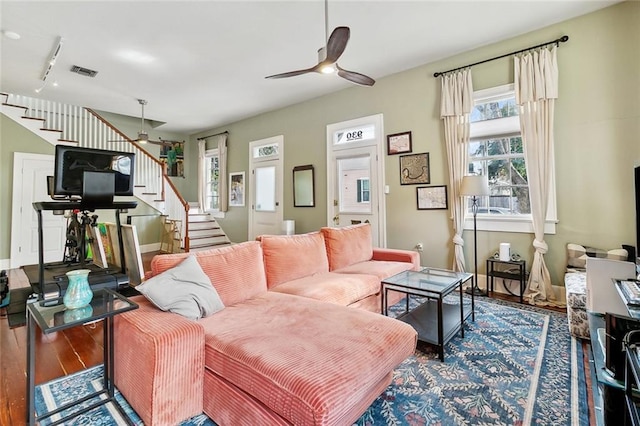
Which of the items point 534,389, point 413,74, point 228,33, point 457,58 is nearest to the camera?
point 534,389

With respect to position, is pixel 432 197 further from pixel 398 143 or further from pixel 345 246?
pixel 345 246

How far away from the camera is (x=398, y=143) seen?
4.69 m

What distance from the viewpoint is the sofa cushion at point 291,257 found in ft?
9.14

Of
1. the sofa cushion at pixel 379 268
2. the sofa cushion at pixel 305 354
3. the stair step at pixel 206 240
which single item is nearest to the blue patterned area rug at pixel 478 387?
the sofa cushion at pixel 305 354

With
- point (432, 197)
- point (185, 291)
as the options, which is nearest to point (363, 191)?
point (432, 197)

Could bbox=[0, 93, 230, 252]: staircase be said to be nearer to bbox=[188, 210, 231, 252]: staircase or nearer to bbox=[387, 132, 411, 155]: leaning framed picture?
bbox=[188, 210, 231, 252]: staircase

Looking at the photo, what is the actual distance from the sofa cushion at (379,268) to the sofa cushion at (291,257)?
29 centimetres

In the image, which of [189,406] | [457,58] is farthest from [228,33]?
[189,406]

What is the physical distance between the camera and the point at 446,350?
236 centimetres

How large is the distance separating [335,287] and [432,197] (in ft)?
7.96

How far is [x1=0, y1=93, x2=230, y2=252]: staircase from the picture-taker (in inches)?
227

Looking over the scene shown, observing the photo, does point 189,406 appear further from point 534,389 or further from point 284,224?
point 284,224

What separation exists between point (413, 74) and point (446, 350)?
12.7 ft

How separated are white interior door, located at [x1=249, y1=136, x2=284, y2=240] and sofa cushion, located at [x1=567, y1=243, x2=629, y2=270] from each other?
4757mm
